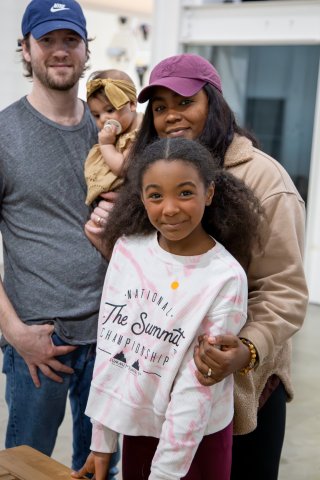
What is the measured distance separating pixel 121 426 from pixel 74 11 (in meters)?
1.40

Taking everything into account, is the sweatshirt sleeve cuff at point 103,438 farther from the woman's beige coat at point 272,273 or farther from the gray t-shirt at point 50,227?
the gray t-shirt at point 50,227

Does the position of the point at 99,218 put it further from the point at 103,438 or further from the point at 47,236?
the point at 103,438

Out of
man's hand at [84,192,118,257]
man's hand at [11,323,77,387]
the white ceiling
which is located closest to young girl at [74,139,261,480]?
man's hand at [84,192,118,257]

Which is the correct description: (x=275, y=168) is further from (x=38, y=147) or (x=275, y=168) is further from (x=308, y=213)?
(x=308, y=213)

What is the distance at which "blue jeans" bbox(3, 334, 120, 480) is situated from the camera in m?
2.38

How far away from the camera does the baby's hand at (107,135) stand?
2.36 metres

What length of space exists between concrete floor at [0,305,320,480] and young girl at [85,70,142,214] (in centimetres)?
181

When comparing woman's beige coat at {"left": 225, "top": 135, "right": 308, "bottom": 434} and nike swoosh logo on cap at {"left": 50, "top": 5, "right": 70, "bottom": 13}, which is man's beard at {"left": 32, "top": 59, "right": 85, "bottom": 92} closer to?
nike swoosh logo on cap at {"left": 50, "top": 5, "right": 70, "bottom": 13}

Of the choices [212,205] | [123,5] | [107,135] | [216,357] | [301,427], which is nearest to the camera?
[216,357]

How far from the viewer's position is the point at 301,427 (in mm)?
4086

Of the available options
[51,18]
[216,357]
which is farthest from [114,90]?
[216,357]

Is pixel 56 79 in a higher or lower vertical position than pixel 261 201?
higher

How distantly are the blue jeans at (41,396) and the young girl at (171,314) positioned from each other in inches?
22.5

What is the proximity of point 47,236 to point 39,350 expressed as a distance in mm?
376
